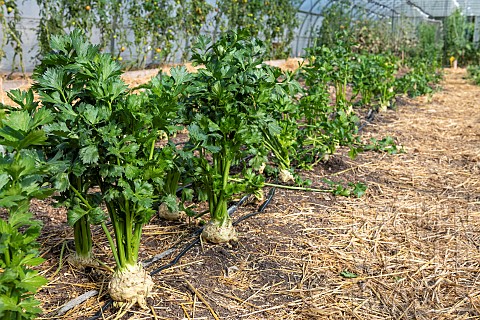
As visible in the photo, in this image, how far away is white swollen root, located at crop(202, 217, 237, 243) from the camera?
95.6 inches

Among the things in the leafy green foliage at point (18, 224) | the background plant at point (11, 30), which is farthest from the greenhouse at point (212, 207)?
the background plant at point (11, 30)

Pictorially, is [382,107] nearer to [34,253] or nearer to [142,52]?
[142,52]

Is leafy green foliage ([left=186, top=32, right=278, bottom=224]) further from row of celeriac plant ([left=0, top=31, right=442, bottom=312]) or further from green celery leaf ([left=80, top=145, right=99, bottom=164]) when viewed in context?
green celery leaf ([left=80, top=145, right=99, bottom=164])

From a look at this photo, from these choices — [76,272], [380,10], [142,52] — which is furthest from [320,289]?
[380,10]

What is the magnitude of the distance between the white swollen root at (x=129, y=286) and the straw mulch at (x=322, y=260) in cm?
4

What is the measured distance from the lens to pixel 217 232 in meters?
2.43

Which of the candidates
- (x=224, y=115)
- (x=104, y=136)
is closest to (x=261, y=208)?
(x=224, y=115)

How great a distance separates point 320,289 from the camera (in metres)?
2.18

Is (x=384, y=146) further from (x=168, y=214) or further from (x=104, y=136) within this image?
(x=104, y=136)

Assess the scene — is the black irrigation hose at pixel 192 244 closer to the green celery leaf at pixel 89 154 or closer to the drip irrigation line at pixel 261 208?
the drip irrigation line at pixel 261 208

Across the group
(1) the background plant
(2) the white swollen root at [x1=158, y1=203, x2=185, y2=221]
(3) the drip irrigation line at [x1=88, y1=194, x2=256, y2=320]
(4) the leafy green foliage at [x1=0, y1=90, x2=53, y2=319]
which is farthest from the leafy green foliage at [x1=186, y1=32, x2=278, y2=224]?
(1) the background plant

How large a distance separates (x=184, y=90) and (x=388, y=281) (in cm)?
118

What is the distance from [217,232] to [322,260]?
495mm

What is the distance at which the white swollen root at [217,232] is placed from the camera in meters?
2.43
